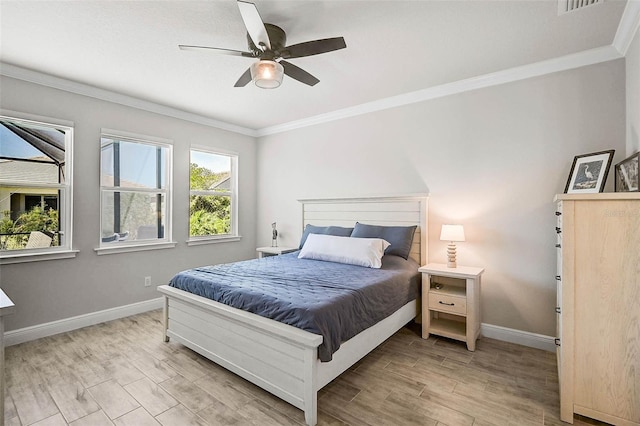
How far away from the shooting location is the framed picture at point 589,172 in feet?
7.58

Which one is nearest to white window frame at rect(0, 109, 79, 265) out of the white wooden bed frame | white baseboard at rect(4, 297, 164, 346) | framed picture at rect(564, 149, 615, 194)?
white baseboard at rect(4, 297, 164, 346)

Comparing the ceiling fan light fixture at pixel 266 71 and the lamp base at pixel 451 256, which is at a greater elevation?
the ceiling fan light fixture at pixel 266 71

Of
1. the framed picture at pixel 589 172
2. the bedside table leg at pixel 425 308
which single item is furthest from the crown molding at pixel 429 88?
the bedside table leg at pixel 425 308

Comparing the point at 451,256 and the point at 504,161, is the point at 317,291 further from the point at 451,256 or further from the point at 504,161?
the point at 504,161

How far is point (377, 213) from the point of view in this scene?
3.77 meters

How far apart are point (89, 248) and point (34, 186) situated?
78 centimetres

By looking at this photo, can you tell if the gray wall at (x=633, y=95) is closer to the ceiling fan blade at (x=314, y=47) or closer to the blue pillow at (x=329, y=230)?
the ceiling fan blade at (x=314, y=47)

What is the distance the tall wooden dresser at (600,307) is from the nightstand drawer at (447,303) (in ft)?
3.15

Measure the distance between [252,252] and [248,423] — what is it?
3473 millimetres

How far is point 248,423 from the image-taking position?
1811 mm

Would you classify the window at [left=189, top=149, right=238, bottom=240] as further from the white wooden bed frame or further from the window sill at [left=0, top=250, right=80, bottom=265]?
the white wooden bed frame

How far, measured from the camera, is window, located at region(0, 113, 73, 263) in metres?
2.92

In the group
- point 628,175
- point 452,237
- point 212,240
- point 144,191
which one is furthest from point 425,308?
point 144,191

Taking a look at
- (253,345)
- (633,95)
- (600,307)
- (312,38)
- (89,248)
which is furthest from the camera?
(89,248)
